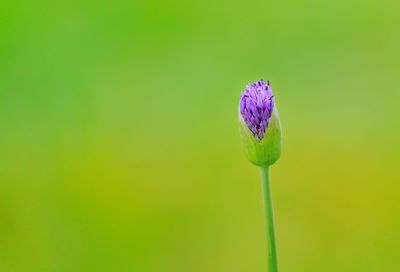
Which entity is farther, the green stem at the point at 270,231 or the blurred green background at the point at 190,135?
the blurred green background at the point at 190,135

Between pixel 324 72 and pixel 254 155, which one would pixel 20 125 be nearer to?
pixel 324 72

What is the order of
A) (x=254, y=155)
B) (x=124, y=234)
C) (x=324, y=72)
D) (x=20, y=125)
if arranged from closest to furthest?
(x=254, y=155), (x=124, y=234), (x=20, y=125), (x=324, y=72)

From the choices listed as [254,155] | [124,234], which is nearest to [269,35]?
[124,234]

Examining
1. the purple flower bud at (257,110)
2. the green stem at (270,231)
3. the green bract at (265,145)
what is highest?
the purple flower bud at (257,110)

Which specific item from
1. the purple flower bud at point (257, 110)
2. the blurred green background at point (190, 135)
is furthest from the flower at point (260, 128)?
the blurred green background at point (190, 135)

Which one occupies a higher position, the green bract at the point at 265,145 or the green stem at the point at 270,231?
the green bract at the point at 265,145

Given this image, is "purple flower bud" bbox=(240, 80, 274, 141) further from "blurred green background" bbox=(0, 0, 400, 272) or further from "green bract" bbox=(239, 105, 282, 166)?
"blurred green background" bbox=(0, 0, 400, 272)

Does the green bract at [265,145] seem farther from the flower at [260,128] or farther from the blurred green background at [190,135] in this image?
the blurred green background at [190,135]
